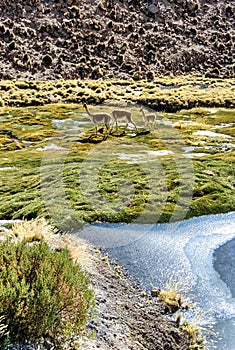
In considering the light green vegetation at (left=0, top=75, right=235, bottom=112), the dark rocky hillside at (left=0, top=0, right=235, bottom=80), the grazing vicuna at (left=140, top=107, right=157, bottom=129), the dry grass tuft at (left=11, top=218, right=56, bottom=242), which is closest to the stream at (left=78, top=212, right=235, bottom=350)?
the dry grass tuft at (left=11, top=218, right=56, bottom=242)

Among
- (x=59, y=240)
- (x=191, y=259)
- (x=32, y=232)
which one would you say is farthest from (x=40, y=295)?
(x=191, y=259)

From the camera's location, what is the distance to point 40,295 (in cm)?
839

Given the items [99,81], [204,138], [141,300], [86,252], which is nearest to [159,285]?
[141,300]

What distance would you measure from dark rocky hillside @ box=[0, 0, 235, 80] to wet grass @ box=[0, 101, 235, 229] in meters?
31.7

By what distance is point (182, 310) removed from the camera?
11555mm

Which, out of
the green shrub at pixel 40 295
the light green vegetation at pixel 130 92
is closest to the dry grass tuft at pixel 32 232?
the green shrub at pixel 40 295

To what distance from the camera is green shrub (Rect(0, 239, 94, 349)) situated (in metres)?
8.21

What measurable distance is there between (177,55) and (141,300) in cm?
6952

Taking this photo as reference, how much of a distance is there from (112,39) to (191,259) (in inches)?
2602

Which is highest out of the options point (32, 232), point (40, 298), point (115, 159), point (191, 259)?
point (40, 298)

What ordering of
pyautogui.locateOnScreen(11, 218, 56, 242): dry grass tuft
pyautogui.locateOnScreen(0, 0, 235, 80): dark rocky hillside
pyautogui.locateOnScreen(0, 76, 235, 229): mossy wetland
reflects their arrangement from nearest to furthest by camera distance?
pyautogui.locateOnScreen(11, 218, 56, 242): dry grass tuft, pyautogui.locateOnScreen(0, 76, 235, 229): mossy wetland, pyautogui.locateOnScreen(0, 0, 235, 80): dark rocky hillside

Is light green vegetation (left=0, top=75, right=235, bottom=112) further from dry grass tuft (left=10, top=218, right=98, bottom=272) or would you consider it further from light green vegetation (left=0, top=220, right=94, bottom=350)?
light green vegetation (left=0, top=220, right=94, bottom=350)

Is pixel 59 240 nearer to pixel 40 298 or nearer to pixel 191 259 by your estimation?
pixel 191 259

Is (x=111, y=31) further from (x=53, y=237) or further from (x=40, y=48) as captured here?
(x=53, y=237)
